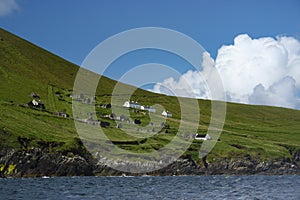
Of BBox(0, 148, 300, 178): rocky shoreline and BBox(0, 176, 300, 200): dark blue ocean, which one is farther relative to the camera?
BBox(0, 148, 300, 178): rocky shoreline

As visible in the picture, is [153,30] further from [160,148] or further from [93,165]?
[160,148]

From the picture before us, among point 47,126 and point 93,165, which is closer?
point 93,165

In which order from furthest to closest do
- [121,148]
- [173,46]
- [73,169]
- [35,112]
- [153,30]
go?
1. [35,112]
2. [121,148]
3. [73,169]
4. [153,30]
5. [173,46]

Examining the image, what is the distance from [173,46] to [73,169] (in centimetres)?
9123

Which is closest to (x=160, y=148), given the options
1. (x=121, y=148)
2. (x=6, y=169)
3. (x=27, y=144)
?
(x=121, y=148)

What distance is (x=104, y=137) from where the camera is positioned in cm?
17725

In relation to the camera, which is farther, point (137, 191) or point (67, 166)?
point (67, 166)

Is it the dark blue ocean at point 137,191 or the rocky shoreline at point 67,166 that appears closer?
the dark blue ocean at point 137,191

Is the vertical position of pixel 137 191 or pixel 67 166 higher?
pixel 67 166

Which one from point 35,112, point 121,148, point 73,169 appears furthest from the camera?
point 35,112

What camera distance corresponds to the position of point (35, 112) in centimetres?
19088

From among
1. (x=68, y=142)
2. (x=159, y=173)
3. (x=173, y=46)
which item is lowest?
(x=159, y=173)

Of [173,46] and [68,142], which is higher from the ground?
[173,46]

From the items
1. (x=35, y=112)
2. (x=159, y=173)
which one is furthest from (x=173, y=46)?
(x=35, y=112)
